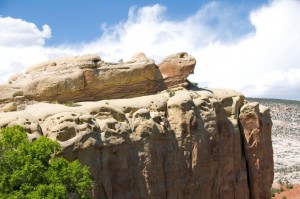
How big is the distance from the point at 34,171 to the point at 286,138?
138070 millimetres

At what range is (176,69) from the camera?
132 ft

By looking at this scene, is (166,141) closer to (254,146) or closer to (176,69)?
(176,69)

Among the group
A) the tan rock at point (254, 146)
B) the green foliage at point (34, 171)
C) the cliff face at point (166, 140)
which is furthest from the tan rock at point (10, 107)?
the tan rock at point (254, 146)

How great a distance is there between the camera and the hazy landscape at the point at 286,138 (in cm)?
11694

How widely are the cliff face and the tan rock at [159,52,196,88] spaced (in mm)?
332

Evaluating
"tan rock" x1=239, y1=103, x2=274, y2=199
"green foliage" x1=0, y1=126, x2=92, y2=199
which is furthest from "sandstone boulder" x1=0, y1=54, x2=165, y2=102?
"tan rock" x1=239, y1=103, x2=274, y2=199

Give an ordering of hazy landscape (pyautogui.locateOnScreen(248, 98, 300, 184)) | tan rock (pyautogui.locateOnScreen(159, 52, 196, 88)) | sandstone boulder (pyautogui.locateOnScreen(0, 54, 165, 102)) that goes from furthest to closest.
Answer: hazy landscape (pyautogui.locateOnScreen(248, 98, 300, 184))
tan rock (pyautogui.locateOnScreen(159, 52, 196, 88))
sandstone boulder (pyautogui.locateOnScreen(0, 54, 165, 102))

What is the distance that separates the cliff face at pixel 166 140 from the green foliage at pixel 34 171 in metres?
2.33

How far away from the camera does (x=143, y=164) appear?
100 ft

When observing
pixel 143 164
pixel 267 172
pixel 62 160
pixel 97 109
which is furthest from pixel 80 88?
pixel 267 172

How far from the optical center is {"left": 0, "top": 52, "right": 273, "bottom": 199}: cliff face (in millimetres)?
27234

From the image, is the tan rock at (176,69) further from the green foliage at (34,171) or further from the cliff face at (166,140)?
the green foliage at (34,171)

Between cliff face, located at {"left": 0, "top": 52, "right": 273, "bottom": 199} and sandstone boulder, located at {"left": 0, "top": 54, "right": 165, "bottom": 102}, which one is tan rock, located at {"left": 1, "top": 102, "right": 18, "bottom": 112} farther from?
sandstone boulder, located at {"left": 0, "top": 54, "right": 165, "bottom": 102}

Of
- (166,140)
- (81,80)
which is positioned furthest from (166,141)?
(81,80)
